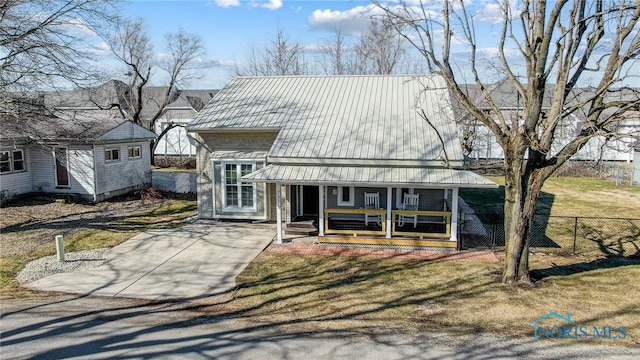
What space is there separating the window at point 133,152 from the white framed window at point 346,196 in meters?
13.4

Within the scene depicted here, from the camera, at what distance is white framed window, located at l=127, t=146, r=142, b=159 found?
23156 mm

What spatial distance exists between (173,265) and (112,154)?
12.0 m

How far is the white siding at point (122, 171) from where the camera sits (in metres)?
20.7

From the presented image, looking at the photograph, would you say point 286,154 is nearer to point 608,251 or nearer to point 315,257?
point 315,257

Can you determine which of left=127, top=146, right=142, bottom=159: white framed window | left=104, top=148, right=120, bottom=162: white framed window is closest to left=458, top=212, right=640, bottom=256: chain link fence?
left=104, top=148, right=120, bottom=162: white framed window

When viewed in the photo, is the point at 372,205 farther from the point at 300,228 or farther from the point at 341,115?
the point at 341,115

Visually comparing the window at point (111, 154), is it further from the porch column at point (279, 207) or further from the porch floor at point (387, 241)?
the porch floor at point (387, 241)

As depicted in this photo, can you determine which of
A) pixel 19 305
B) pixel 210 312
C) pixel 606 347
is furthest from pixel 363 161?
pixel 19 305

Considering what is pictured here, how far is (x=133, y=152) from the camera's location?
23562 mm

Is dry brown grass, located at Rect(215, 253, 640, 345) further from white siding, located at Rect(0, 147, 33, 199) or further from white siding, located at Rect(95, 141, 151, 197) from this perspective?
white siding, located at Rect(0, 147, 33, 199)

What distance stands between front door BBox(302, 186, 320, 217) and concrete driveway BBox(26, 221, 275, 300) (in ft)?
5.36

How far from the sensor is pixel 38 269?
11695mm

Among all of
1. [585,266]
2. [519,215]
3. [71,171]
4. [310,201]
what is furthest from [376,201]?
[71,171]

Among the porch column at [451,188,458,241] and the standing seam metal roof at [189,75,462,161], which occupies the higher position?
the standing seam metal roof at [189,75,462,161]
